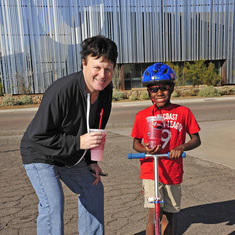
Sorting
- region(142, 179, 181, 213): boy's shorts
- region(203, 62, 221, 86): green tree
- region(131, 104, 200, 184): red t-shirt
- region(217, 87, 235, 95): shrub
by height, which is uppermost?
region(131, 104, 200, 184): red t-shirt

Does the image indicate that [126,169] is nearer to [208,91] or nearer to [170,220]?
[170,220]

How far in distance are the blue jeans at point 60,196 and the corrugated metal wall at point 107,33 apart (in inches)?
963

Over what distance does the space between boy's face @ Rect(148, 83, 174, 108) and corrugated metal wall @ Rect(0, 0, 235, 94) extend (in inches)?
962

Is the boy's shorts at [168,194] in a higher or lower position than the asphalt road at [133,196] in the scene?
higher

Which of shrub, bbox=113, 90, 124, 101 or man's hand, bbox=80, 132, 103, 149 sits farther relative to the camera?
shrub, bbox=113, 90, 124, 101

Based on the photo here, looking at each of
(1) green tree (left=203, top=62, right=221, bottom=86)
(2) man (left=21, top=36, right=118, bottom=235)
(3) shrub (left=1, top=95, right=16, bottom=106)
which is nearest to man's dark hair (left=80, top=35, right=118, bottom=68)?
(2) man (left=21, top=36, right=118, bottom=235)

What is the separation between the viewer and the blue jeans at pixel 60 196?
82.2 inches

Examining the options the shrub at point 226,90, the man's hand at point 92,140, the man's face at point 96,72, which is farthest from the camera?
Result: the shrub at point 226,90

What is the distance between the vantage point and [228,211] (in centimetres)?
352

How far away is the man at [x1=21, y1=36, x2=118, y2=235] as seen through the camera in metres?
2.01

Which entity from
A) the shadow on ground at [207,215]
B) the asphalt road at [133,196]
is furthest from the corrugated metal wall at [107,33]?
the shadow on ground at [207,215]

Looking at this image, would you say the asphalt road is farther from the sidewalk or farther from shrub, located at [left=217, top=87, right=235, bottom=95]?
shrub, located at [left=217, top=87, right=235, bottom=95]

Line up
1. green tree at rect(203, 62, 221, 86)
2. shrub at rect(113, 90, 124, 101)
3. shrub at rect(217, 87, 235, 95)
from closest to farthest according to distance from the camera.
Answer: shrub at rect(113, 90, 124, 101) → shrub at rect(217, 87, 235, 95) → green tree at rect(203, 62, 221, 86)

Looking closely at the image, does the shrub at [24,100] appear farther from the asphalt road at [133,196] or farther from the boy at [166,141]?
the boy at [166,141]
